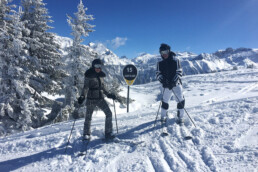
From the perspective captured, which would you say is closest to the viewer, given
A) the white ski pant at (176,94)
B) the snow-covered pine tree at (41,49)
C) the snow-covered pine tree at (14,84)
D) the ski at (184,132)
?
the ski at (184,132)

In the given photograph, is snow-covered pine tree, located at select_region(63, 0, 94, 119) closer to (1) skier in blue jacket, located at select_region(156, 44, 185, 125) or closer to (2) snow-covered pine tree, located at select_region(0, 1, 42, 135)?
(2) snow-covered pine tree, located at select_region(0, 1, 42, 135)

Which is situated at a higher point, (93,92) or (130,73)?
(130,73)

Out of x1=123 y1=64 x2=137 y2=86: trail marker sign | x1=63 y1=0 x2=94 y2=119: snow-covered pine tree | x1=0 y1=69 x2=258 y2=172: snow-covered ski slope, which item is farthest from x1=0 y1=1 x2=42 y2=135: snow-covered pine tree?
x1=123 y1=64 x2=137 y2=86: trail marker sign

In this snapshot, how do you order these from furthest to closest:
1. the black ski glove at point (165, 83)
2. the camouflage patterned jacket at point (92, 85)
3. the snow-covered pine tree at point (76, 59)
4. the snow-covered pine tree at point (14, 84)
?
the snow-covered pine tree at point (76, 59)
the snow-covered pine tree at point (14, 84)
the black ski glove at point (165, 83)
the camouflage patterned jacket at point (92, 85)

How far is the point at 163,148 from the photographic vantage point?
4.12m

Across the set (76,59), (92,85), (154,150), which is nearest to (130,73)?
(92,85)

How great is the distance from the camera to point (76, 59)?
1363cm

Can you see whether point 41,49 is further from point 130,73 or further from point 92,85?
point 92,85

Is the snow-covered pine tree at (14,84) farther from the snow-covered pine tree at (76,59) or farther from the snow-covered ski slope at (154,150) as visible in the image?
the snow-covered ski slope at (154,150)

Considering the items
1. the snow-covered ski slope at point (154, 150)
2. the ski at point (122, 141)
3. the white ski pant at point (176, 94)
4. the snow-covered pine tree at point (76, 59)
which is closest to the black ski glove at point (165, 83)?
the white ski pant at point (176, 94)

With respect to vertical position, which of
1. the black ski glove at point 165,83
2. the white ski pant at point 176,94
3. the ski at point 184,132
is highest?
the black ski glove at point 165,83

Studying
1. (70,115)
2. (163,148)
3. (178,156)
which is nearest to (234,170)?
(178,156)

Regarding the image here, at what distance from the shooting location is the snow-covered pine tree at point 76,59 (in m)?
13.6

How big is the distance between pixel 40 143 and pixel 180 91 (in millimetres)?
5003
